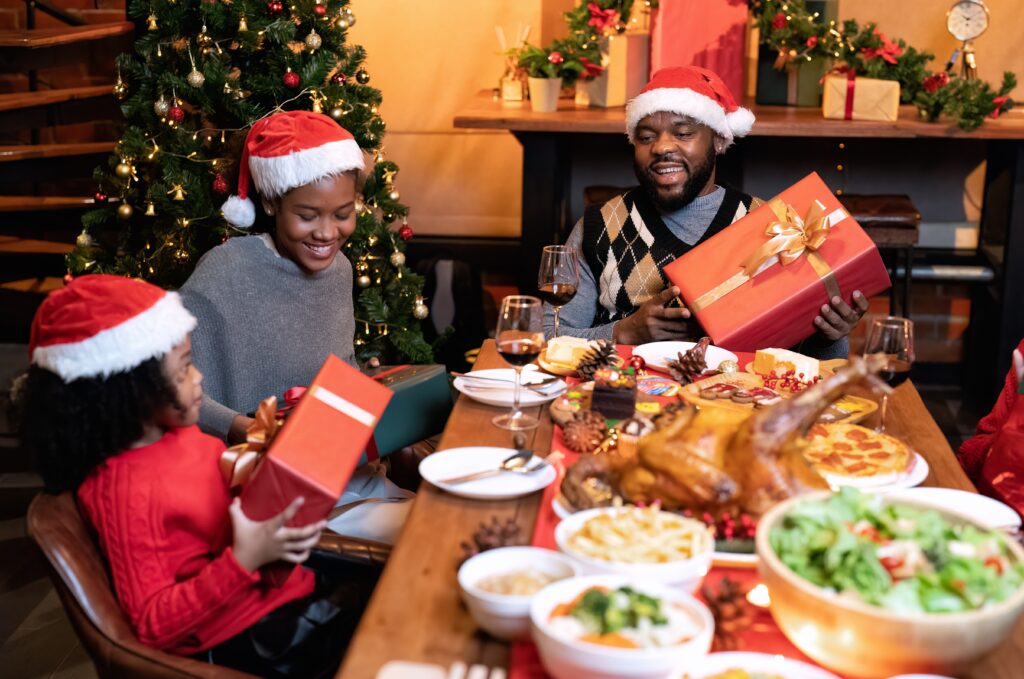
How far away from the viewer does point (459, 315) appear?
15.8 ft

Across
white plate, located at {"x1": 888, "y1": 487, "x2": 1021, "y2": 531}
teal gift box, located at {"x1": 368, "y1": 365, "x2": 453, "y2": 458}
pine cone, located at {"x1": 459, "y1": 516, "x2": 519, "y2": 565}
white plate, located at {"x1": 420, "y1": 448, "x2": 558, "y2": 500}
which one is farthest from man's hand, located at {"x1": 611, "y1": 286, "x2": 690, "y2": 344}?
pine cone, located at {"x1": 459, "y1": 516, "x2": 519, "y2": 565}

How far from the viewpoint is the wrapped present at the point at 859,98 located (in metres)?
4.19

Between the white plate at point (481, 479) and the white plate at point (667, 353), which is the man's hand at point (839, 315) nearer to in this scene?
the white plate at point (667, 353)

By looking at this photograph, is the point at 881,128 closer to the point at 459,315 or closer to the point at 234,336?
the point at 459,315

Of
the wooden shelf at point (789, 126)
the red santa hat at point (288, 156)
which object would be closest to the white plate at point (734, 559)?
the red santa hat at point (288, 156)

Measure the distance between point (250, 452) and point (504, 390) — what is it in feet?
1.81

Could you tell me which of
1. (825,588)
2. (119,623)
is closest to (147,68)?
(119,623)

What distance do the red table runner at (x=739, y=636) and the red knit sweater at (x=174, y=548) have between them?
43cm

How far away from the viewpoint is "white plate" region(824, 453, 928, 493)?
5.06 ft

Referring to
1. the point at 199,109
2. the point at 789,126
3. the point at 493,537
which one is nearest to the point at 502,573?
the point at 493,537

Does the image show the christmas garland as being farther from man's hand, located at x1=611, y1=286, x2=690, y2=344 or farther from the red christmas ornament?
the red christmas ornament

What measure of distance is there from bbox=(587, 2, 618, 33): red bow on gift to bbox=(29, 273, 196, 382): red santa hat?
3085mm

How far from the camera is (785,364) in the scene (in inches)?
82.1

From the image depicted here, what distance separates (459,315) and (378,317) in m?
0.99
